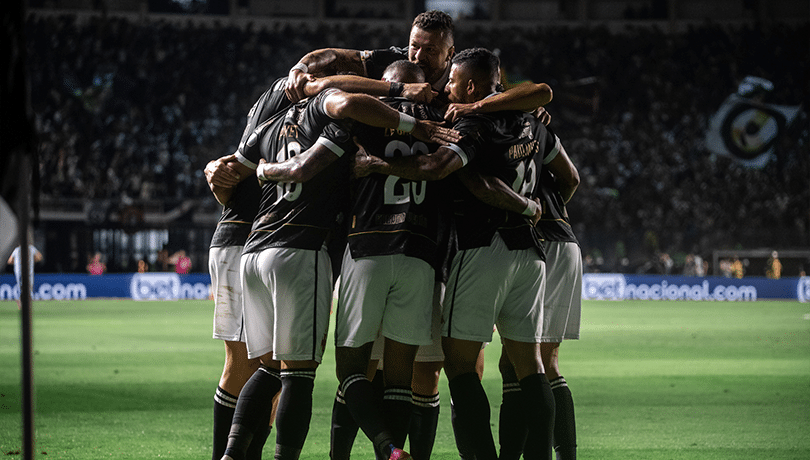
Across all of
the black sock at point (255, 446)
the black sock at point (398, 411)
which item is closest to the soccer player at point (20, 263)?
the black sock at point (255, 446)

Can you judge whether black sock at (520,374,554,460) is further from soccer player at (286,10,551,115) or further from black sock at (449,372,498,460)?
soccer player at (286,10,551,115)

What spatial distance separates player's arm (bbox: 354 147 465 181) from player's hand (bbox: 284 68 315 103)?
57 cm

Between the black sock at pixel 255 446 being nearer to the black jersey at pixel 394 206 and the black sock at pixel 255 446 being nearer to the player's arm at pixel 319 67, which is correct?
the black jersey at pixel 394 206

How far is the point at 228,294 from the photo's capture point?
448 cm

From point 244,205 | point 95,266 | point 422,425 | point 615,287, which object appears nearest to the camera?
point 422,425

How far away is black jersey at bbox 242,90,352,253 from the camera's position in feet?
13.2

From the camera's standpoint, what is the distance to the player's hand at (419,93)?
13.3 feet

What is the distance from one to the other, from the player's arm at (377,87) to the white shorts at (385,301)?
786 millimetres

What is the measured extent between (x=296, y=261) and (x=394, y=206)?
0.53 meters

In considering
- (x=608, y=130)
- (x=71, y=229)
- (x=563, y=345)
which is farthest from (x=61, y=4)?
(x=563, y=345)

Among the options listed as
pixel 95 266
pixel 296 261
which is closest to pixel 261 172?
pixel 296 261

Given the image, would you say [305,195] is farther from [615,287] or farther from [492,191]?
[615,287]

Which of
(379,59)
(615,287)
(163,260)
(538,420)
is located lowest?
(615,287)

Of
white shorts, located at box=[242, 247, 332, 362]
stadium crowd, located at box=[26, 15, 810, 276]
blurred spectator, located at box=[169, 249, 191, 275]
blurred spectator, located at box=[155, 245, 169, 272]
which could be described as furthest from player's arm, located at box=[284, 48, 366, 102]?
blurred spectator, located at box=[155, 245, 169, 272]
